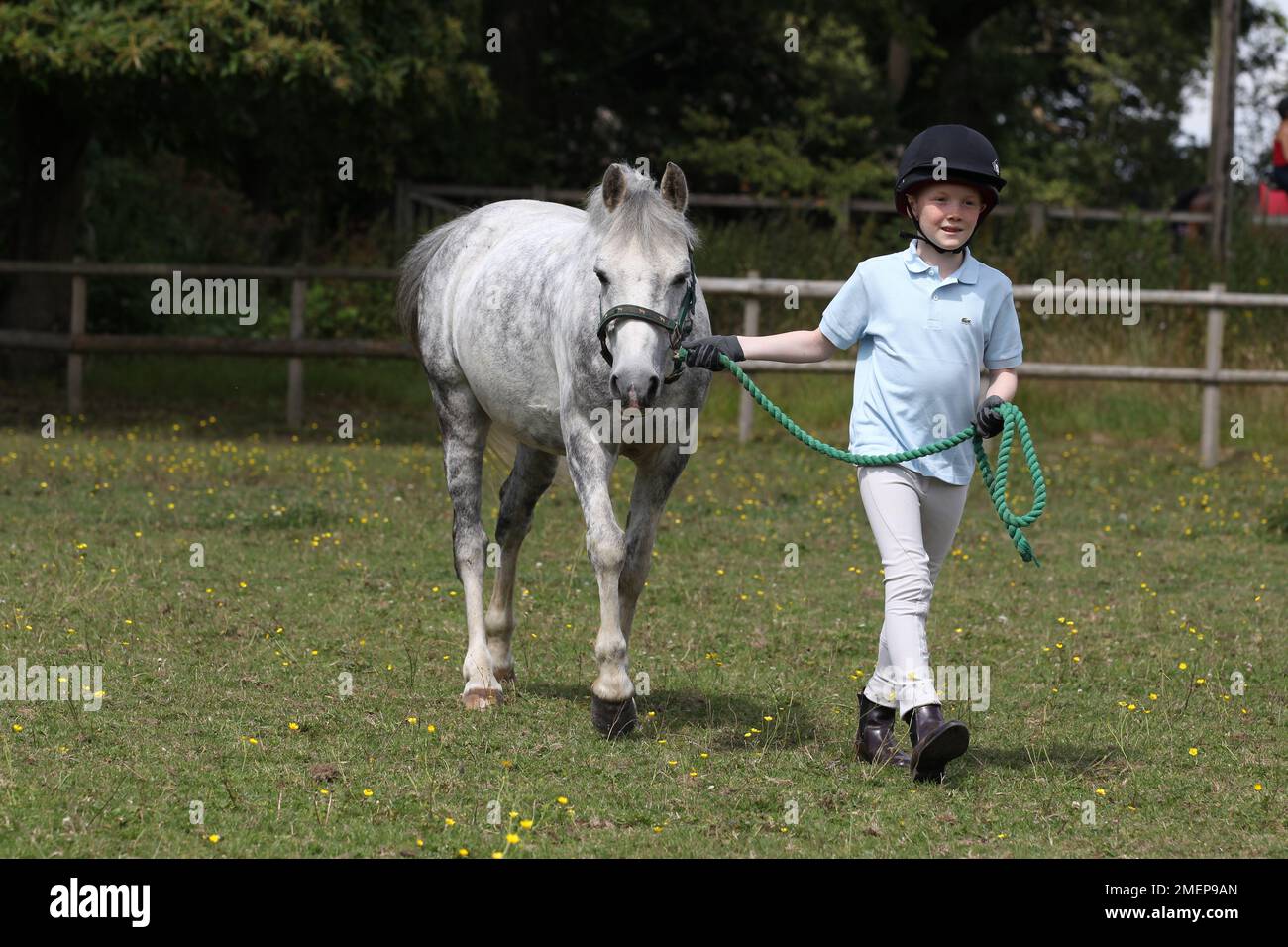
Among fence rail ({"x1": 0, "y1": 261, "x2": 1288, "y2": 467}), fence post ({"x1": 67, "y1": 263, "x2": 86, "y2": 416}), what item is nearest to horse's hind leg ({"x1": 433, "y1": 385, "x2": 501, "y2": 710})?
fence rail ({"x1": 0, "y1": 261, "x2": 1288, "y2": 467})

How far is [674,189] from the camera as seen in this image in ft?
19.6

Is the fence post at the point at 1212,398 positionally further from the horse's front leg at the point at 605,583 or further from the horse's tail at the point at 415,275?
the horse's front leg at the point at 605,583

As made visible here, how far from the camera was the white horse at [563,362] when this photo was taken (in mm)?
5750

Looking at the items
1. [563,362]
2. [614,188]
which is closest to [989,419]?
[614,188]

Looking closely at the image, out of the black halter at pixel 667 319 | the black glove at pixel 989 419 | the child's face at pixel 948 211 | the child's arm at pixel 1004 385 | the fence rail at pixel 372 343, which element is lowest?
the black glove at pixel 989 419

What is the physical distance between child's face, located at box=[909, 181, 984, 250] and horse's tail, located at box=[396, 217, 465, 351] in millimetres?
2810

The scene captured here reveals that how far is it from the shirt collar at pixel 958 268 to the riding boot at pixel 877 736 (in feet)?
4.65

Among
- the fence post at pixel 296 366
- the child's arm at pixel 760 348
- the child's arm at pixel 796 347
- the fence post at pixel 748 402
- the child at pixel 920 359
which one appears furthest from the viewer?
the fence post at pixel 296 366

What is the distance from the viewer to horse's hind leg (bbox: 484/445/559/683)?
7.15 metres

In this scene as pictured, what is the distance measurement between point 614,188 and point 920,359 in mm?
1189

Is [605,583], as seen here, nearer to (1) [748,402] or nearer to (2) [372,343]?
(1) [748,402]

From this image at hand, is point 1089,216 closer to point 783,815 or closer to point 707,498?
point 707,498

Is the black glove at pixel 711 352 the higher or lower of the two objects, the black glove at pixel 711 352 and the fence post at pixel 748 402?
the lower

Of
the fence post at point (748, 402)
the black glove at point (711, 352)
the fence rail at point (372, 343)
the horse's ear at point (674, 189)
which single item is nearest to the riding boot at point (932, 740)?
the black glove at point (711, 352)
